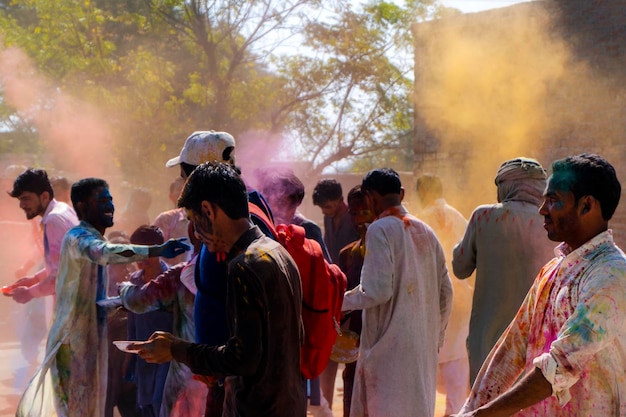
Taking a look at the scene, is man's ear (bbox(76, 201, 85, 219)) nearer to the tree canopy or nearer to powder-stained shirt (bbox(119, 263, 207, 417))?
powder-stained shirt (bbox(119, 263, 207, 417))

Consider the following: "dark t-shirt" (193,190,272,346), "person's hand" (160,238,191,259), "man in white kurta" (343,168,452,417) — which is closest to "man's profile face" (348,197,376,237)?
"man in white kurta" (343,168,452,417)

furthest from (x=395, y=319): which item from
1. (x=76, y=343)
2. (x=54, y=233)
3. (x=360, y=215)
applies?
(x=54, y=233)

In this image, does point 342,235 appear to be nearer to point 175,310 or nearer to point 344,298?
point 344,298

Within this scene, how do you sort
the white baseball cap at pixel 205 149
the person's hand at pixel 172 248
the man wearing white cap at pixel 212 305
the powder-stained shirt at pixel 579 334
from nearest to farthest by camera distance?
the powder-stained shirt at pixel 579 334, the man wearing white cap at pixel 212 305, the white baseball cap at pixel 205 149, the person's hand at pixel 172 248

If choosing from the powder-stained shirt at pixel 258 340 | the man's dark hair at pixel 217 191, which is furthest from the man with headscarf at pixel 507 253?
the man's dark hair at pixel 217 191

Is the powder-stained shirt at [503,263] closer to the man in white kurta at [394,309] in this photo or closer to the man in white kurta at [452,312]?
the man in white kurta at [394,309]

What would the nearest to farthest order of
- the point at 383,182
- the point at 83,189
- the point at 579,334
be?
the point at 579,334, the point at 83,189, the point at 383,182

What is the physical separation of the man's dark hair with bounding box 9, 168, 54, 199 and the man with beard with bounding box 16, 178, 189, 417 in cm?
130

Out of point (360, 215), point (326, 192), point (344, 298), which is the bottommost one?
point (344, 298)

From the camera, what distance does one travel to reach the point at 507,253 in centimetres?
526

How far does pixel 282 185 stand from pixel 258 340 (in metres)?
3.07

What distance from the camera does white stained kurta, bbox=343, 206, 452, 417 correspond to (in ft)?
16.5

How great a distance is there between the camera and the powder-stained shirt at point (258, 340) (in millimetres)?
2742

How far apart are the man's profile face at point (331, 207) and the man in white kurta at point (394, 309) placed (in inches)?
94.6
